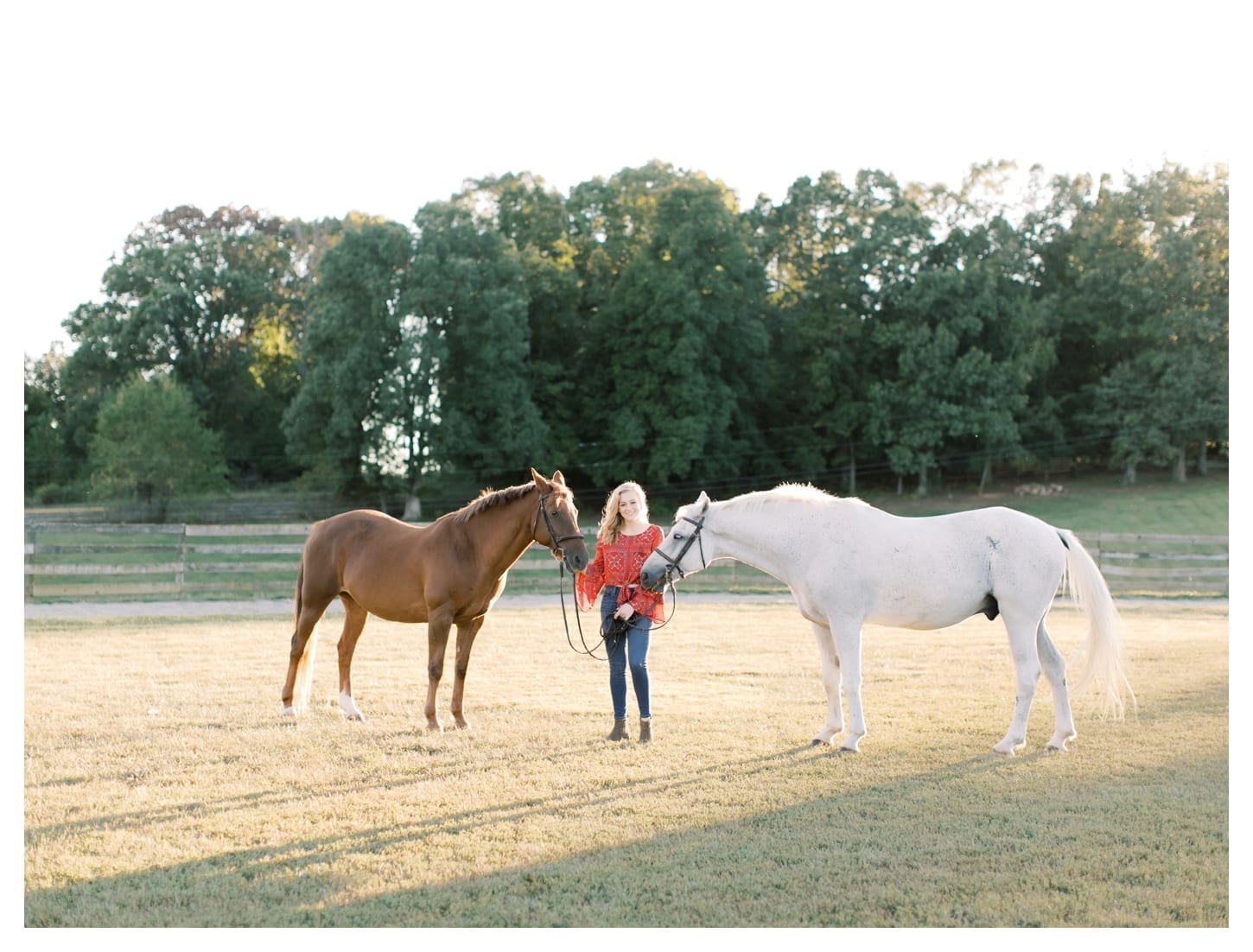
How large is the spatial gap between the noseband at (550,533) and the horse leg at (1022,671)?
9.60 ft

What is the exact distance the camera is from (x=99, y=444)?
33.0 m

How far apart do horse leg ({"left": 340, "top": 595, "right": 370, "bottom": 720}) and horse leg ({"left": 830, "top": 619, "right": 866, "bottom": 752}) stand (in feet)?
11.7

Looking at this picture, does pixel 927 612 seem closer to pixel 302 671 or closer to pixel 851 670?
pixel 851 670

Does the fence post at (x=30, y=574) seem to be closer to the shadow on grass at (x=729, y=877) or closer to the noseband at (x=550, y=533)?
the noseband at (x=550, y=533)

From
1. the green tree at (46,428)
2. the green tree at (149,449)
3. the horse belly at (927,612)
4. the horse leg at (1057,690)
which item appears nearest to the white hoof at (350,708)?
the horse belly at (927,612)

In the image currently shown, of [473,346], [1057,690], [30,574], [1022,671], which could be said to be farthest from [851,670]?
[473,346]

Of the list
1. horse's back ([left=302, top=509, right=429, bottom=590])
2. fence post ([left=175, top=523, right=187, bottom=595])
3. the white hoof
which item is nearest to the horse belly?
horse's back ([left=302, top=509, right=429, bottom=590])

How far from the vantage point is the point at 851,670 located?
6.69 meters

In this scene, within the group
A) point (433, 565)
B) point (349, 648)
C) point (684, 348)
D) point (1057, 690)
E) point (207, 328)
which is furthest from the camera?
point (207, 328)

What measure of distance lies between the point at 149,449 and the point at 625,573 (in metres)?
30.0

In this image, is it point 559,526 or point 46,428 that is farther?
point 46,428

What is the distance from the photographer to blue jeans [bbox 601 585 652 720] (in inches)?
275

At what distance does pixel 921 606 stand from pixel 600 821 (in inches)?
107

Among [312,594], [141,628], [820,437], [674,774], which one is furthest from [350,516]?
[820,437]
